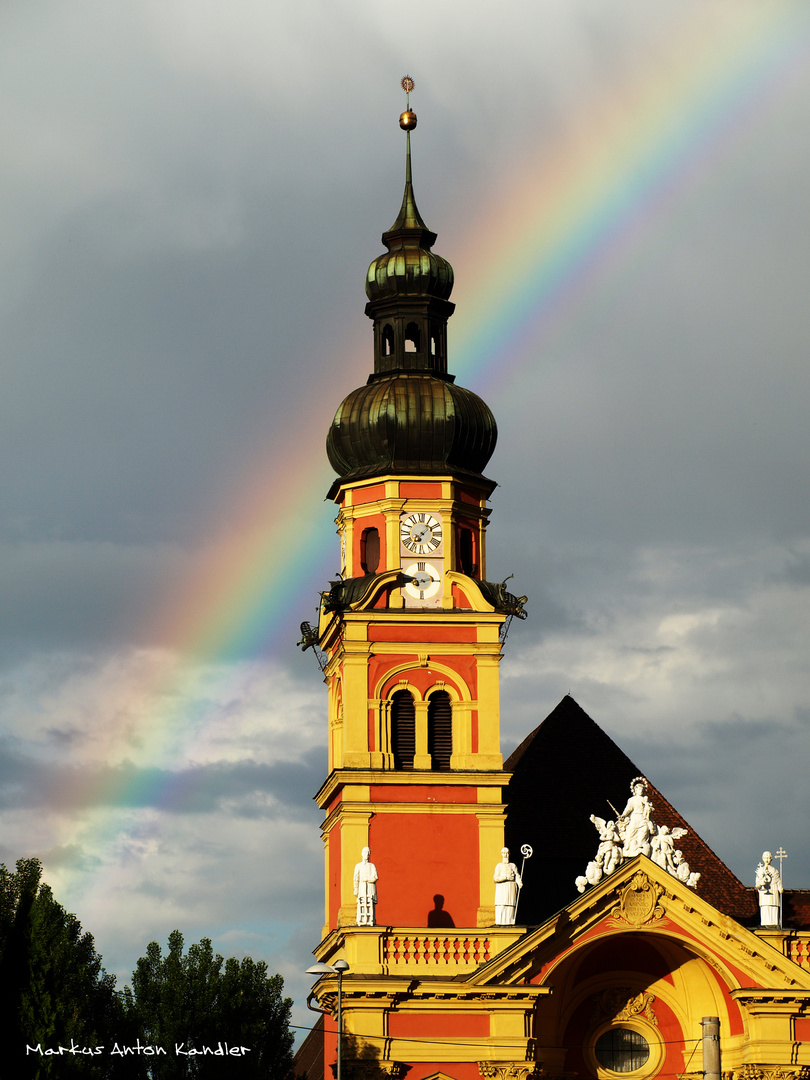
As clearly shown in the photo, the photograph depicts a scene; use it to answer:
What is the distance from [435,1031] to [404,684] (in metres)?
8.61

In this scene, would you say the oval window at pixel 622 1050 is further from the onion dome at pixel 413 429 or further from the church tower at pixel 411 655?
the onion dome at pixel 413 429

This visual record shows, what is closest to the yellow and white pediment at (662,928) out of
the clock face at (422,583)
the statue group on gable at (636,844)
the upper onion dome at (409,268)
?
the statue group on gable at (636,844)

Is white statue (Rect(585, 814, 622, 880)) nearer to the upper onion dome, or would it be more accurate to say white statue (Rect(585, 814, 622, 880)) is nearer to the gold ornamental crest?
the gold ornamental crest

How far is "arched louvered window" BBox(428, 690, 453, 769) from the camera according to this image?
48.9 metres

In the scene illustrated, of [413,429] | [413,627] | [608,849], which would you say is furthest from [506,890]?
[413,429]

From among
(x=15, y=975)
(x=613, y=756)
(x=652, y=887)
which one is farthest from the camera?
(x=613, y=756)

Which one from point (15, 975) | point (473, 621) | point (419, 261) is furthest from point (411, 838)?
point (419, 261)

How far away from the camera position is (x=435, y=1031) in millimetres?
44875

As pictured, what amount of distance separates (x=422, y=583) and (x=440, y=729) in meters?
3.67

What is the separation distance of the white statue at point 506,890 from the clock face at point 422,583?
7.32 meters

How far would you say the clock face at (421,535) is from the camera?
165ft

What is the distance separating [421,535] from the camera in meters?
50.2

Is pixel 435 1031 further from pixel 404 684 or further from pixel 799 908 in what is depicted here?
pixel 799 908

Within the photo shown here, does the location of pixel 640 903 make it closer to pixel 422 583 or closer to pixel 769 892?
pixel 769 892
